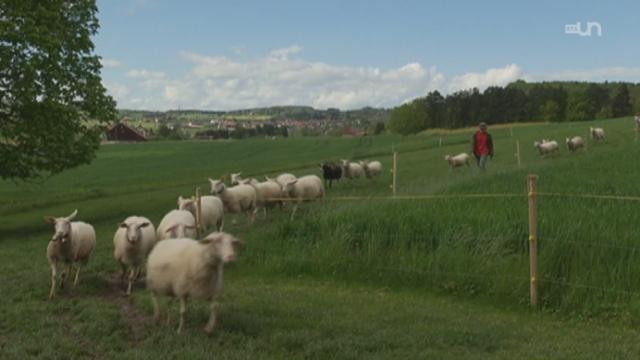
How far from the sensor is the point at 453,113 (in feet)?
402

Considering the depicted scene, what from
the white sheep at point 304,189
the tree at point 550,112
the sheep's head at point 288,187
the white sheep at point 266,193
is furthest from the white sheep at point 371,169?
the tree at point 550,112

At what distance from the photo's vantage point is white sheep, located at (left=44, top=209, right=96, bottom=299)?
1239cm

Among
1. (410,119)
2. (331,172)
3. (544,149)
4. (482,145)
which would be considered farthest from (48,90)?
(410,119)

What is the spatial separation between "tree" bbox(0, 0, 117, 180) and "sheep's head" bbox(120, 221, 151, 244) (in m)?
13.0

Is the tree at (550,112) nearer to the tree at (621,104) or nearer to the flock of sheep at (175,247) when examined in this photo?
the tree at (621,104)

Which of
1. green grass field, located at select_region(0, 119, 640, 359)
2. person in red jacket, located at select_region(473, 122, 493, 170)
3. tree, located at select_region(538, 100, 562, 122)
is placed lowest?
→ green grass field, located at select_region(0, 119, 640, 359)

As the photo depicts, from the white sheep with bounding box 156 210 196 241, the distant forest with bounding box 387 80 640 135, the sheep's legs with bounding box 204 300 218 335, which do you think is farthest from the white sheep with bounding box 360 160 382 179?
the distant forest with bounding box 387 80 640 135

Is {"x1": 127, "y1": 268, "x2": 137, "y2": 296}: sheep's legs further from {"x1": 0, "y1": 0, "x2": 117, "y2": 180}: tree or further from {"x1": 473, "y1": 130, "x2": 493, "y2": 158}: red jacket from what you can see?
{"x1": 473, "y1": 130, "x2": 493, "y2": 158}: red jacket

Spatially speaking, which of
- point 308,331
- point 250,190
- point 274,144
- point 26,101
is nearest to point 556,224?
point 308,331

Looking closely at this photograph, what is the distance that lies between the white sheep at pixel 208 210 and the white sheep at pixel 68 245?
3.75 meters

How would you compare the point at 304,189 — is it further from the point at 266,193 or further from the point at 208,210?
the point at 208,210

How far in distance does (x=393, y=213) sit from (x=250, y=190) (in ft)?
25.2

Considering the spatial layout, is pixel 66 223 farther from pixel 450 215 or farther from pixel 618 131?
pixel 618 131

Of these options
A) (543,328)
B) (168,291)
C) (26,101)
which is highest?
(26,101)
